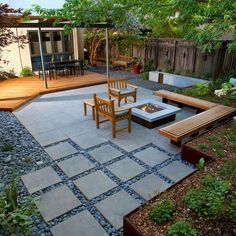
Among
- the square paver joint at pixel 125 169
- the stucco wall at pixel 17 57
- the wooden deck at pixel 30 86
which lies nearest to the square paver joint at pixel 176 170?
the square paver joint at pixel 125 169

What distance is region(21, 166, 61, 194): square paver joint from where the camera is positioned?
3.26 metres

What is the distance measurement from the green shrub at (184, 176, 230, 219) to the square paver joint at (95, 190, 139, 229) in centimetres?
73

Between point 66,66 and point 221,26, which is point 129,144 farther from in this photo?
point 66,66

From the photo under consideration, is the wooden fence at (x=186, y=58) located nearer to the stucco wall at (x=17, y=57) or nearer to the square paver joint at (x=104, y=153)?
the stucco wall at (x=17, y=57)

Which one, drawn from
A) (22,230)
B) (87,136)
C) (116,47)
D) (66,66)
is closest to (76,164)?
(87,136)

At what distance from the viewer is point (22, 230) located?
219 centimetres

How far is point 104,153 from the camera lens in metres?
4.12

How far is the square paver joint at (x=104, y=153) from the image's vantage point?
13.0 ft

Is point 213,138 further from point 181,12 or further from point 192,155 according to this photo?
point 181,12

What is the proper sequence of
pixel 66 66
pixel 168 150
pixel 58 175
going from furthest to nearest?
pixel 66 66
pixel 168 150
pixel 58 175

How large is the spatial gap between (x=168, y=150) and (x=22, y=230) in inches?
111

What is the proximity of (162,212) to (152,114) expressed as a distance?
3069 mm

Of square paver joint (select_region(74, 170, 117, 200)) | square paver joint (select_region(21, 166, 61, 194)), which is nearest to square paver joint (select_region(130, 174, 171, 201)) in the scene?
square paver joint (select_region(74, 170, 117, 200))

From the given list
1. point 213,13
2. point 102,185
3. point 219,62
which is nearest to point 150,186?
point 102,185
